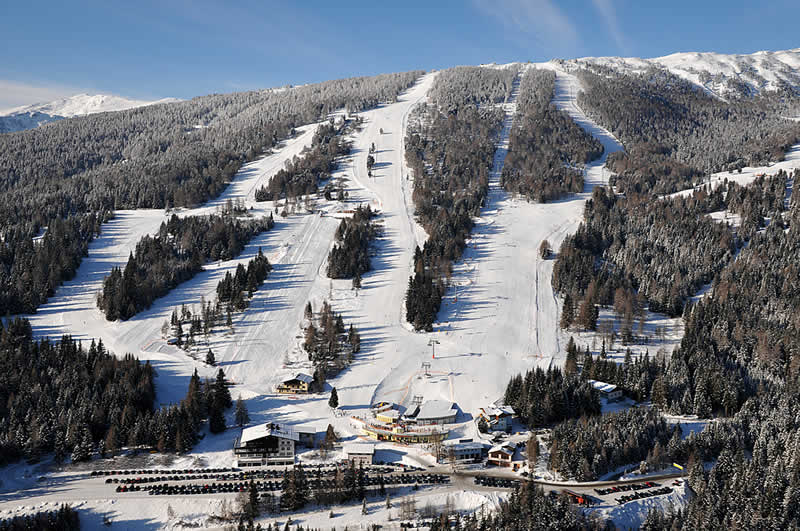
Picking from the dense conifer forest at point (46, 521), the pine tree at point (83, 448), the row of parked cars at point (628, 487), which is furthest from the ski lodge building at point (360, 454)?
the pine tree at point (83, 448)

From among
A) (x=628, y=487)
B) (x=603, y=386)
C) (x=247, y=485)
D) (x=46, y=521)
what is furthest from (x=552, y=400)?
(x=46, y=521)

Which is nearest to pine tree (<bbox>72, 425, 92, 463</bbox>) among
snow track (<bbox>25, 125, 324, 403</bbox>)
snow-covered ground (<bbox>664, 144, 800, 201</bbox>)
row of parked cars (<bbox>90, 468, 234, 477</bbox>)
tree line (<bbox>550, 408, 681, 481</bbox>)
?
row of parked cars (<bbox>90, 468, 234, 477</bbox>)

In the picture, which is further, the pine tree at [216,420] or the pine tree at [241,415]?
the pine tree at [241,415]

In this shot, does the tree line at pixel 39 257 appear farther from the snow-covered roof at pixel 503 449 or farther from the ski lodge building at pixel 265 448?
the snow-covered roof at pixel 503 449

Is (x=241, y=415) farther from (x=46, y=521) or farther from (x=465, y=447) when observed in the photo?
(x=465, y=447)

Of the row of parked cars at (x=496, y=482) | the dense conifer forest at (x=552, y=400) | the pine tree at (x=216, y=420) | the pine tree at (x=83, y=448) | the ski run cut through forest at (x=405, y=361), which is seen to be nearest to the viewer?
the ski run cut through forest at (x=405, y=361)

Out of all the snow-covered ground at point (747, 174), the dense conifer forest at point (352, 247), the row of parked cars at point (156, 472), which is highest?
the snow-covered ground at point (747, 174)

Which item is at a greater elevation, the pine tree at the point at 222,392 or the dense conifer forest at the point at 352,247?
the dense conifer forest at the point at 352,247

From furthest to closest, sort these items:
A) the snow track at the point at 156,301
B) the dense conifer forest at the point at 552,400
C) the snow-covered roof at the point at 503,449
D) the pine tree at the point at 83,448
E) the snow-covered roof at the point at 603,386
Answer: the snow track at the point at 156,301
the snow-covered roof at the point at 603,386
the dense conifer forest at the point at 552,400
the snow-covered roof at the point at 503,449
the pine tree at the point at 83,448
